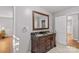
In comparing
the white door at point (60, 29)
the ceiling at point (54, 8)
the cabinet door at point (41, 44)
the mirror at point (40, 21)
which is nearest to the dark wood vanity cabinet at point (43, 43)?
the cabinet door at point (41, 44)

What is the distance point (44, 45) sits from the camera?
2.02 meters

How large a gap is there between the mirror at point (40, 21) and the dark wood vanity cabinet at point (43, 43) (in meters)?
0.23

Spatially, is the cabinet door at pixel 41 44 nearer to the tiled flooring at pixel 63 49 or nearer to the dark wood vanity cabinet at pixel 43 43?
the dark wood vanity cabinet at pixel 43 43

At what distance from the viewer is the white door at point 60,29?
195cm

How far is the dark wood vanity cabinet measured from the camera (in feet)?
6.11

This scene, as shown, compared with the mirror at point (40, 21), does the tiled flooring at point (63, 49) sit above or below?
below

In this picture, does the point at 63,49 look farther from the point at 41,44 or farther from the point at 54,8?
the point at 54,8

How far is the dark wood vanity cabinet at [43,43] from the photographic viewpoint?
6.11 ft

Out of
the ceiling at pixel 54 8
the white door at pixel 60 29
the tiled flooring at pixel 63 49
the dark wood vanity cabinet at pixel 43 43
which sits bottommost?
the tiled flooring at pixel 63 49

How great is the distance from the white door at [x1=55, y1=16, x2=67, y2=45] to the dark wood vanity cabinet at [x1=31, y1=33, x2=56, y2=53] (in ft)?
0.37
